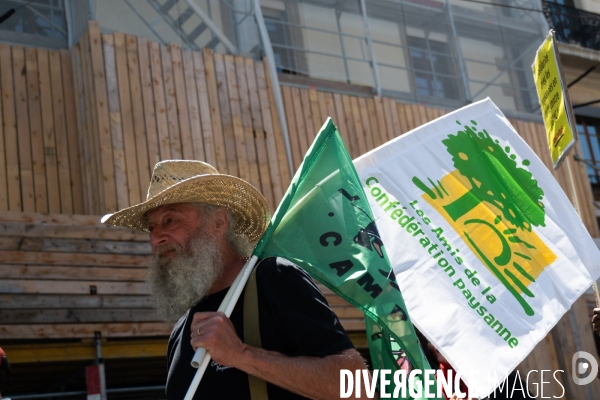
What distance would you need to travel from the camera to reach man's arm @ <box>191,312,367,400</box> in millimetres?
2934

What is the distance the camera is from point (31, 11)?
10.8 metres

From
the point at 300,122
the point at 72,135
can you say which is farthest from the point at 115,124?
the point at 300,122

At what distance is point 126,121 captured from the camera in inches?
401

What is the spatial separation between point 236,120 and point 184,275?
25.6ft

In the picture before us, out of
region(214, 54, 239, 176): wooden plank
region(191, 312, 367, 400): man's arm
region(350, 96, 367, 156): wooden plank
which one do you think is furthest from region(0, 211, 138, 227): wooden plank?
region(191, 312, 367, 400): man's arm

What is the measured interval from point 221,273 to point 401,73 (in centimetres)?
1043

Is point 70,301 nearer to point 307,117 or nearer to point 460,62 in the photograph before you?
point 307,117

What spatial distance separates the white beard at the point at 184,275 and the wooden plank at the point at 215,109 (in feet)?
23.3

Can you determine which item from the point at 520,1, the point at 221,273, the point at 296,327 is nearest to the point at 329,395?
the point at 296,327

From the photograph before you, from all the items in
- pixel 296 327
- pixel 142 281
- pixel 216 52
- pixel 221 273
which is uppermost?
pixel 216 52

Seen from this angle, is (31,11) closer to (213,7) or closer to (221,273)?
(213,7)

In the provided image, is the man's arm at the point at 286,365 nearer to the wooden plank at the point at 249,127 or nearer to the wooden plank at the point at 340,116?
the wooden plank at the point at 249,127

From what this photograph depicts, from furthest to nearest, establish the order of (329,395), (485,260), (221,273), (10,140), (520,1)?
1. (520,1)
2. (10,140)
3. (485,260)
4. (221,273)
5. (329,395)

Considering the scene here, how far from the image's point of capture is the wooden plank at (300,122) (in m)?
11.8
